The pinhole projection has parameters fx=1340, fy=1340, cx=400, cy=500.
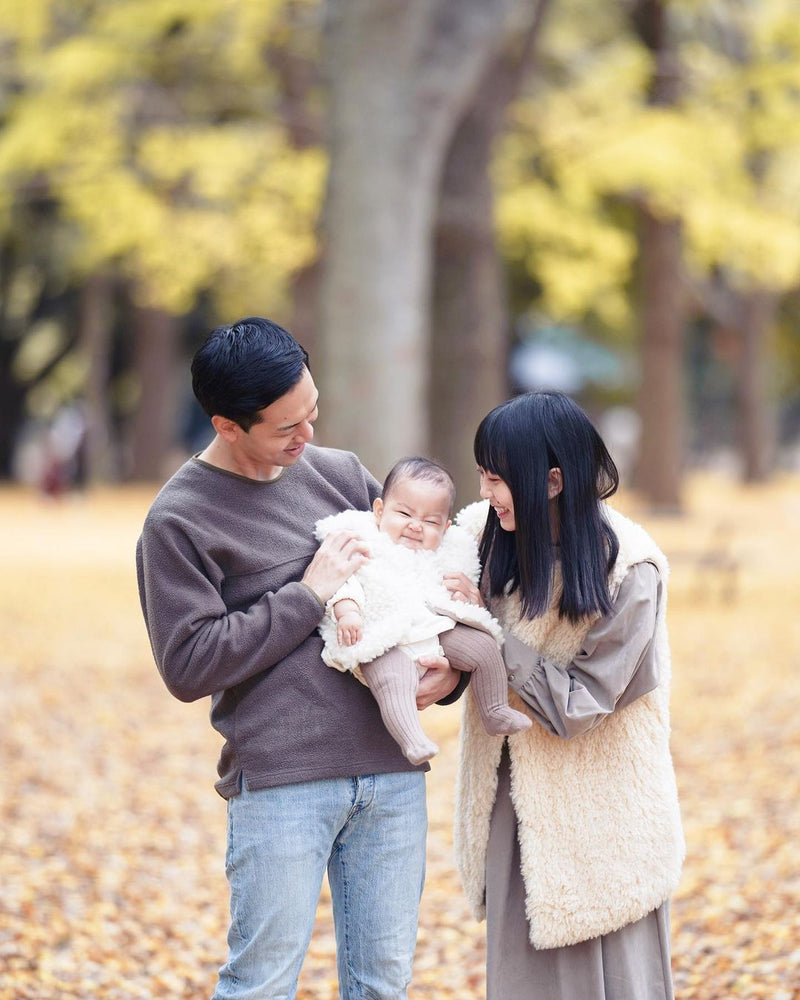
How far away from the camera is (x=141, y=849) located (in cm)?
590

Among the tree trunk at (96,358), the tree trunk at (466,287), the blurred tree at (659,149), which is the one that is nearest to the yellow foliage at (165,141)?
the blurred tree at (659,149)

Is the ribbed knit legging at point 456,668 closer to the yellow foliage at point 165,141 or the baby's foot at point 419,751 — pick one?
the baby's foot at point 419,751

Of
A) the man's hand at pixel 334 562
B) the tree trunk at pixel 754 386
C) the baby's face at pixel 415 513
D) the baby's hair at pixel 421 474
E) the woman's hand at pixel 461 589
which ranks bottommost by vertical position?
the woman's hand at pixel 461 589

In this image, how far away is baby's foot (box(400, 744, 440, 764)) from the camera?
261cm

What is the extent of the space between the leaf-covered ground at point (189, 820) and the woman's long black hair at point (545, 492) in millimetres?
2017

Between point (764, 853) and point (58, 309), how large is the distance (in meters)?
26.0

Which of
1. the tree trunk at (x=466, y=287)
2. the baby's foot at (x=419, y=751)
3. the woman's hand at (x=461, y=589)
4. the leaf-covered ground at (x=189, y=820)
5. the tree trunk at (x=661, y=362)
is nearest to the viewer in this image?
the baby's foot at (x=419, y=751)

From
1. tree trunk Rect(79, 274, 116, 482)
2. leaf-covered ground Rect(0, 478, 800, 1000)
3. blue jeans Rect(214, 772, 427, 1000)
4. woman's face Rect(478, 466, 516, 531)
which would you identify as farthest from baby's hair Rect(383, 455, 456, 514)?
tree trunk Rect(79, 274, 116, 482)

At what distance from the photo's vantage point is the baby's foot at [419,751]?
103 inches

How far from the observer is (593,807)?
288 cm

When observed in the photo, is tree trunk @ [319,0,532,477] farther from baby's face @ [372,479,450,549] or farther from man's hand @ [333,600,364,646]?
man's hand @ [333,600,364,646]

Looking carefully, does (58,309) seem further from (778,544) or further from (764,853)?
(764,853)

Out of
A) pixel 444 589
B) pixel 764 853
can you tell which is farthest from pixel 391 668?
pixel 764 853

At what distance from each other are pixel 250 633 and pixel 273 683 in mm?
150
